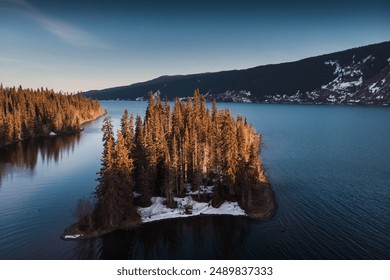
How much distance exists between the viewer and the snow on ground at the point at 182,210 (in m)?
52.2

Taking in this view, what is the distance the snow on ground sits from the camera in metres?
52.2

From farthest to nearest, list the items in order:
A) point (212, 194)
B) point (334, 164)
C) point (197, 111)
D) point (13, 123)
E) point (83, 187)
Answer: point (13, 123) < point (334, 164) < point (197, 111) < point (83, 187) < point (212, 194)

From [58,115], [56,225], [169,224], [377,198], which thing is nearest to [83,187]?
[56,225]

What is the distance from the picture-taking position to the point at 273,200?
59.7m

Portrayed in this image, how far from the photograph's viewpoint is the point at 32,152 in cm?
10769

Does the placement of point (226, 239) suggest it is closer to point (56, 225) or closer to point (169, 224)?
point (169, 224)

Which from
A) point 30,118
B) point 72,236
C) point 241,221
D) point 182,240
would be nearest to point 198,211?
point 241,221

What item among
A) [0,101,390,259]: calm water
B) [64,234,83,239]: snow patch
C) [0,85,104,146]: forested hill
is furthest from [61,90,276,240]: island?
[0,85,104,146]: forested hill

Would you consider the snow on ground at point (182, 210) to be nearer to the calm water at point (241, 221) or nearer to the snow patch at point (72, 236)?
the calm water at point (241, 221)

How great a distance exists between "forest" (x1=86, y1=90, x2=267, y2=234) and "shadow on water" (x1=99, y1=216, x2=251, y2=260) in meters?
4.00

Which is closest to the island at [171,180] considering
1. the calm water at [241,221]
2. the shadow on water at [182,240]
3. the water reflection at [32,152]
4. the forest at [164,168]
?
the forest at [164,168]

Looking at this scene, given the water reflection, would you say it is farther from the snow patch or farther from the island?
the snow patch

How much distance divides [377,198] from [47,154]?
334 feet

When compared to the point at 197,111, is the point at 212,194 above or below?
below
